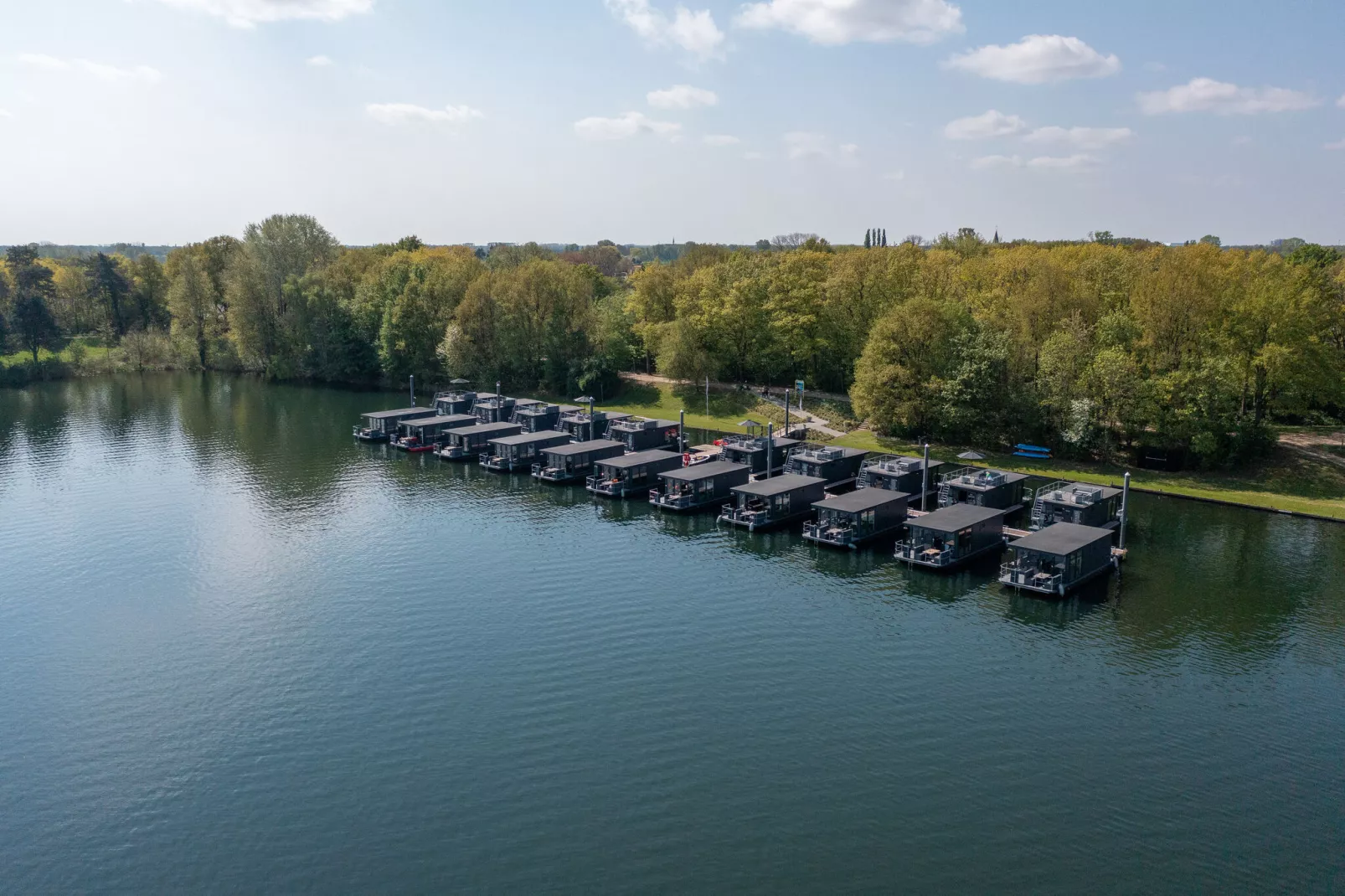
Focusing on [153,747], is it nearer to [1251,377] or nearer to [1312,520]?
[1312,520]

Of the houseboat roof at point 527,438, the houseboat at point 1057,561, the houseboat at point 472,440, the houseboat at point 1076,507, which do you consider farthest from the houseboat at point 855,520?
the houseboat at point 472,440

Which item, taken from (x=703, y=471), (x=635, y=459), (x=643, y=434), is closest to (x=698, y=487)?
(x=703, y=471)

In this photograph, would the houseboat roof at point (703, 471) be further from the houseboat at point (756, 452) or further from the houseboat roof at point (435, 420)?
the houseboat roof at point (435, 420)

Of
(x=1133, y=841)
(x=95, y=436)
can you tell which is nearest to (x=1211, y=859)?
(x=1133, y=841)

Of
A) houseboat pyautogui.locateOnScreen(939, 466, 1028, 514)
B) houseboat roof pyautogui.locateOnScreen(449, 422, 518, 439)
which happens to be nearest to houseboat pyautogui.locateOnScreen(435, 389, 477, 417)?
houseboat roof pyautogui.locateOnScreen(449, 422, 518, 439)

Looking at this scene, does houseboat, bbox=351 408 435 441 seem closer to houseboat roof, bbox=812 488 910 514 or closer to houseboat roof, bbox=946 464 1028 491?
houseboat roof, bbox=812 488 910 514

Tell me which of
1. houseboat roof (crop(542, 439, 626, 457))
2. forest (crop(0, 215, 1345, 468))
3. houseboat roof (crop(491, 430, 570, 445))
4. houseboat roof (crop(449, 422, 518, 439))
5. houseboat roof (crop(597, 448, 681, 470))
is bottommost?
houseboat roof (crop(597, 448, 681, 470))
